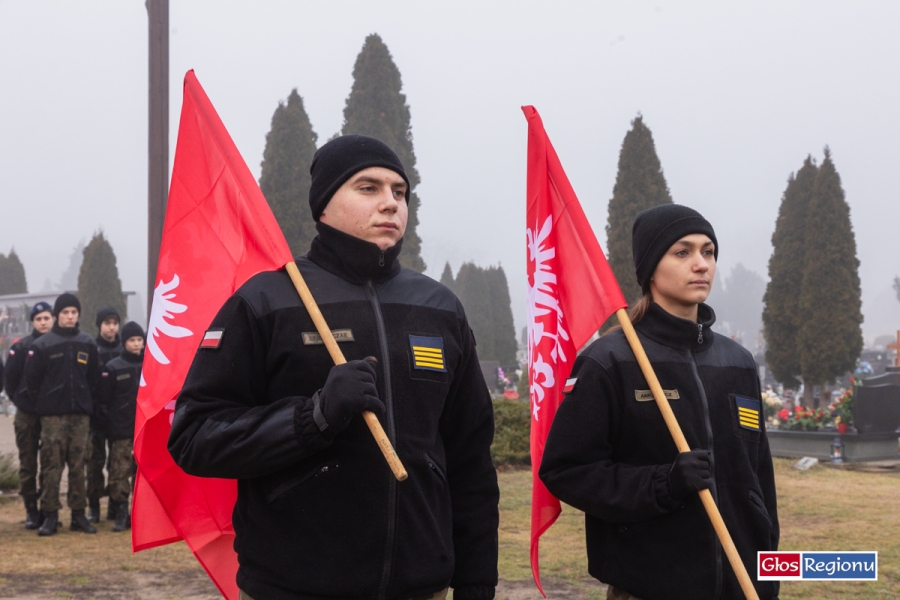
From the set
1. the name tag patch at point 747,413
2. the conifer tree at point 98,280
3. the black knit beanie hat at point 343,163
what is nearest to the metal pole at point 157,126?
the black knit beanie hat at point 343,163

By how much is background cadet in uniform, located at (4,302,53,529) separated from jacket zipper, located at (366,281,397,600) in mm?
6958

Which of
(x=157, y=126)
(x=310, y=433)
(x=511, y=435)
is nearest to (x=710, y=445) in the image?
(x=310, y=433)

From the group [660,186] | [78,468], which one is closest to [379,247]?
[78,468]

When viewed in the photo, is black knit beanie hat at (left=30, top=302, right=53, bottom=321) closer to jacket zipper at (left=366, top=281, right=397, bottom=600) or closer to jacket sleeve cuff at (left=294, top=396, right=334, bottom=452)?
jacket zipper at (left=366, top=281, right=397, bottom=600)

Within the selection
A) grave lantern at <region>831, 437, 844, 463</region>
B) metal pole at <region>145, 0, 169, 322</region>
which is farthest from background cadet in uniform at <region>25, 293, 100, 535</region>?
grave lantern at <region>831, 437, 844, 463</region>

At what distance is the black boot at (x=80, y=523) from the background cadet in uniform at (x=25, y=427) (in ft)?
1.36

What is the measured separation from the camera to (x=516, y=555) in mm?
7441

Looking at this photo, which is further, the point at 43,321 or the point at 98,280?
the point at 98,280

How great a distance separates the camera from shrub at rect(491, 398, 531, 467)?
41.7 ft

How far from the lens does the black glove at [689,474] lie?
8.90ft

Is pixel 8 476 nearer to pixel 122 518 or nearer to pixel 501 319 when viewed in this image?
pixel 122 518

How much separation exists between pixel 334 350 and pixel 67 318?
6.98m

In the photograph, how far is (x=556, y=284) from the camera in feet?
12.2

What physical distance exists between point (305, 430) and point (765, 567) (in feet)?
5.14
